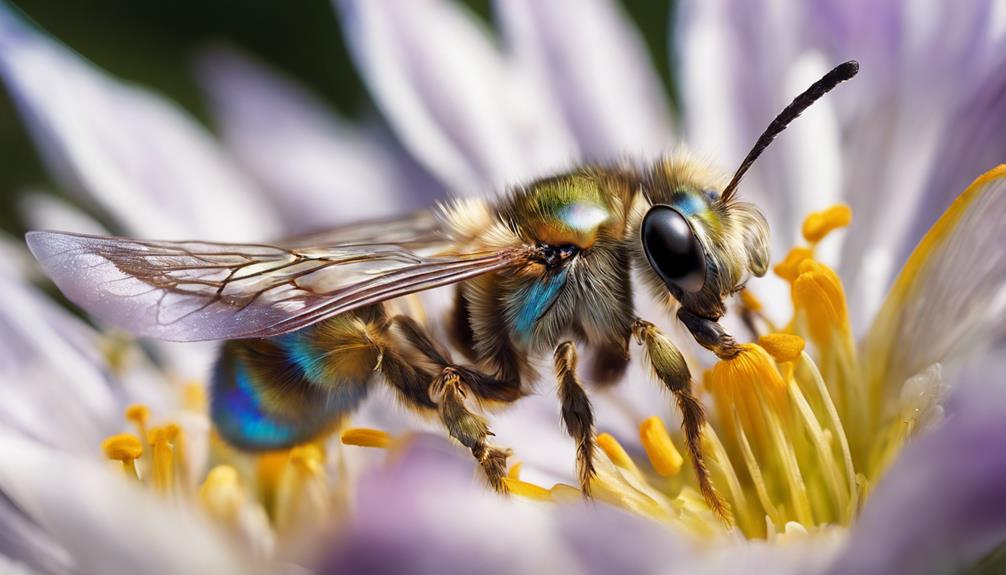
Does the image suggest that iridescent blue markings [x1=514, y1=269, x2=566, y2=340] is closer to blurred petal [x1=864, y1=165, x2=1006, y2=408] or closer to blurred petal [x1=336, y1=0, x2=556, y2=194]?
blurred petal [x1=864, y1=165, x2=1006, y2=408]

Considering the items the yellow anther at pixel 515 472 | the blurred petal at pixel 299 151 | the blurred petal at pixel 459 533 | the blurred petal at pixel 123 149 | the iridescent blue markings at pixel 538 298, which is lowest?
the blurred petal at pixel 459 533

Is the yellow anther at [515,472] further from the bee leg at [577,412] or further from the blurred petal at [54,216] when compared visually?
the blurred petal at [54,216]

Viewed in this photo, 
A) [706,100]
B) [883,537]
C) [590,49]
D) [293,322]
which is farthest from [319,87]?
[883,537]

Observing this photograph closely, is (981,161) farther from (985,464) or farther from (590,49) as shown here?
(985,464)

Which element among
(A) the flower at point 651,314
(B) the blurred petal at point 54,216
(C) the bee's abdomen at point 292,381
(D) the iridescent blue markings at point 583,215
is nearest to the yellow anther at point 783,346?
(A) the flower at point 651,314

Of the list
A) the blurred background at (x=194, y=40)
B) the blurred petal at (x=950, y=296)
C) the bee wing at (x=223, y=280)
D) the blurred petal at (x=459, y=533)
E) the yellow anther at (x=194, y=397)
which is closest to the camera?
the blurred petal at (x=459, y=533)

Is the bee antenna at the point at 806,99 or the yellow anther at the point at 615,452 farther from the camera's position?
the yellow anther at the point at 615,452

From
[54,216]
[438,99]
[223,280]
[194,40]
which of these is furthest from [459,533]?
[194,40]

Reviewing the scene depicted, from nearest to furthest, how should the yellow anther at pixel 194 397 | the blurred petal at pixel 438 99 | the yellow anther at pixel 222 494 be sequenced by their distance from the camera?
1. the yellow anther at pixel 222 494
2. the yellow anther at pixel 194 397
3. the blurred petal at pixel 438 99
